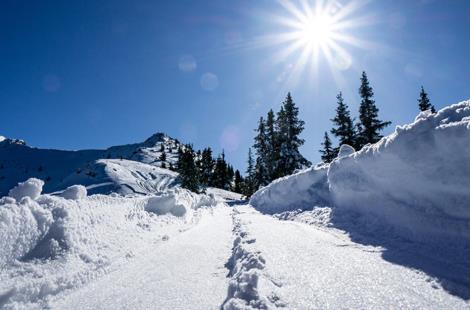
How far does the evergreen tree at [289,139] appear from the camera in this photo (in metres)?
37.9

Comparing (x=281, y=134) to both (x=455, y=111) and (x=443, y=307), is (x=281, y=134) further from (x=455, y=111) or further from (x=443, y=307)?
(x=443, y=307)

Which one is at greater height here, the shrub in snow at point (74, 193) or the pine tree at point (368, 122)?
the pine tree at point (368, 122)

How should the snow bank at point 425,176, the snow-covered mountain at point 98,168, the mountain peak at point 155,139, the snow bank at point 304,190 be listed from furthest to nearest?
the mountain peak at point 155,139 < the snow-covered mountain at point 98,168 < the snow bank at point 304,190 < the snow bank at point 425,176

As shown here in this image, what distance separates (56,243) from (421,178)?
6.55m

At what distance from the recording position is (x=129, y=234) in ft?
23.4


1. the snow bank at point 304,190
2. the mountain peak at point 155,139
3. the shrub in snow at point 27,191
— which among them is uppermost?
the mountain peak at point 155,139

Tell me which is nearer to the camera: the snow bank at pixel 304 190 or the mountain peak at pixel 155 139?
the snow bank at pixel 304 190

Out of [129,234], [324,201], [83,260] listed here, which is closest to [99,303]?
[83,260]

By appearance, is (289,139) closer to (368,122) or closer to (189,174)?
(368,122)

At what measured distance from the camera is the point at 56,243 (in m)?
4.95

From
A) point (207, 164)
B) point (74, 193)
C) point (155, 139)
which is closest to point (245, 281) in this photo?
point (74, 193)

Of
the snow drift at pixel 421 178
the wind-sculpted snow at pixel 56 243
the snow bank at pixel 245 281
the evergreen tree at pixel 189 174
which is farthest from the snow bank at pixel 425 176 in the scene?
the evergreen tree at pixel 189 174

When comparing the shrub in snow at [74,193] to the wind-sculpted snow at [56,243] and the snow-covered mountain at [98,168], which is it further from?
the snow-covered mountain at [98,168]

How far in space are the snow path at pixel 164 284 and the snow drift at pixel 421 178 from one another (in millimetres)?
3550
